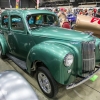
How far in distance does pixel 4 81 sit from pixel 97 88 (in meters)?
2.06

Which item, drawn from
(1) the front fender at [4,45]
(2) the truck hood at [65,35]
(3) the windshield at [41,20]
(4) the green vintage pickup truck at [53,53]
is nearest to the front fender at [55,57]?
(4) the green vintage pickup truck at [53,53]

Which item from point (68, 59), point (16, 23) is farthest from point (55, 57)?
point (16, 23)

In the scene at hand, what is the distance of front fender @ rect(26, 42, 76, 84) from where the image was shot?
197 centimetres

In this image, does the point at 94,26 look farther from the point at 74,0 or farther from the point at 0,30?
the point at 74,0

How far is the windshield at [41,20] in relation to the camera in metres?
3.10

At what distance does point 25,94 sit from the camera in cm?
133

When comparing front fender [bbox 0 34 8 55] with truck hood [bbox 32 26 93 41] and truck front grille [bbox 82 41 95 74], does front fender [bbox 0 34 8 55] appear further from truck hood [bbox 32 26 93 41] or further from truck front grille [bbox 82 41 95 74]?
truck front grille [bbox 82 41 95 74]

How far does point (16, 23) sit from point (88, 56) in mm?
2102

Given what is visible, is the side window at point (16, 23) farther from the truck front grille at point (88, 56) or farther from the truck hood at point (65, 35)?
the truck front grille at point (88, 56)

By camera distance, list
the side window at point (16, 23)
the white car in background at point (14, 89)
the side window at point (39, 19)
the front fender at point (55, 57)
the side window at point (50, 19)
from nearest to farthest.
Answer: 1. the white car in background at point (14, 89)
2. the front fender at point (55, 57)
3. the side window at point (16, 23)
4. the side window at point (39, 19)
5. the side window at point (50, 19)

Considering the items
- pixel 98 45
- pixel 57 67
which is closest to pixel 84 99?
pixel 57 67

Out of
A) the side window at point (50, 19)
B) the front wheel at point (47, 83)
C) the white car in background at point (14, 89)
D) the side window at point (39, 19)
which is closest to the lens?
the white car in background at point (14, 89)

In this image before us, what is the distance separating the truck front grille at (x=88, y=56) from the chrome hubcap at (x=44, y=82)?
2.29ft

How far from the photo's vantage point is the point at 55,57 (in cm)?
200
